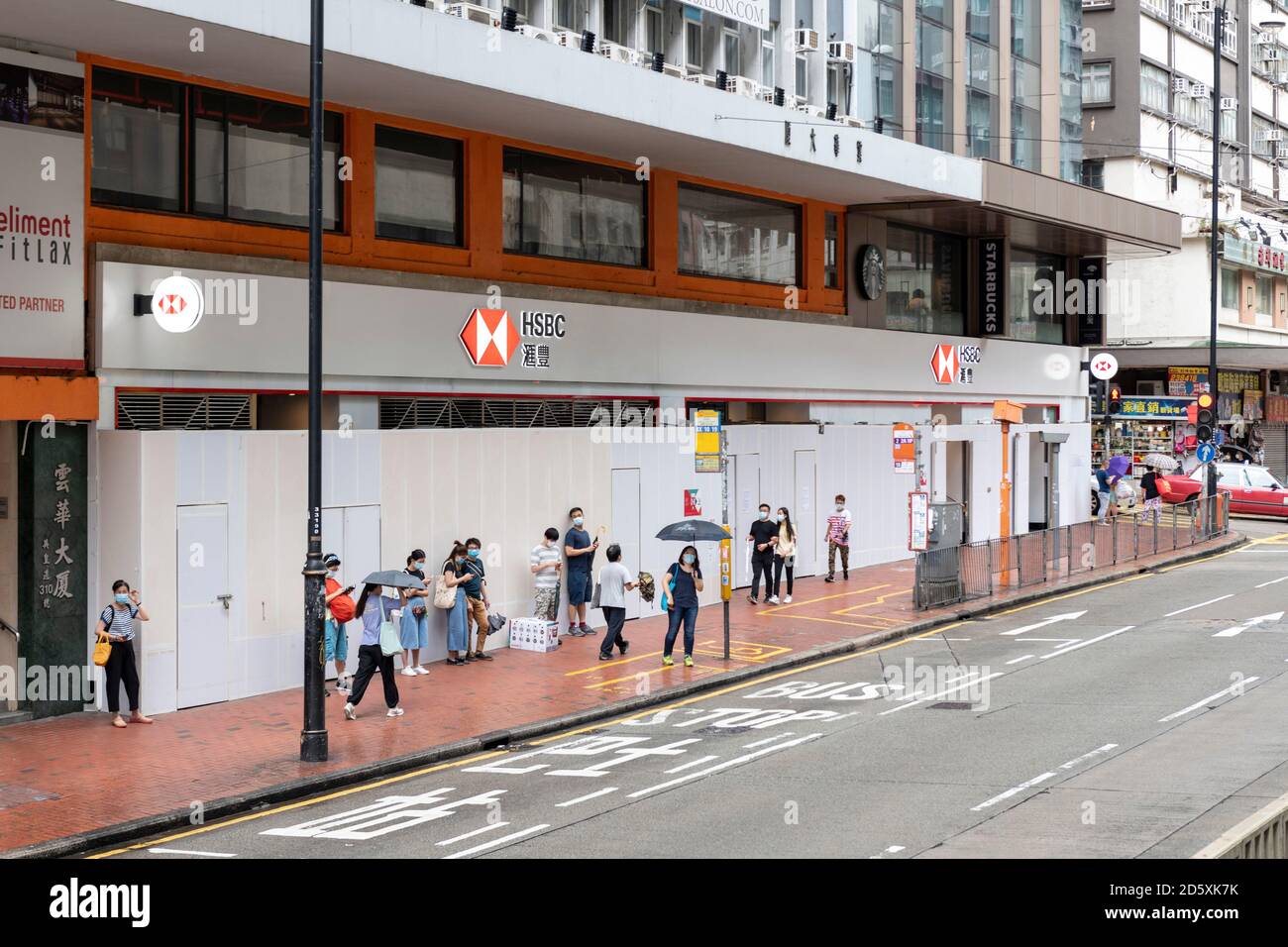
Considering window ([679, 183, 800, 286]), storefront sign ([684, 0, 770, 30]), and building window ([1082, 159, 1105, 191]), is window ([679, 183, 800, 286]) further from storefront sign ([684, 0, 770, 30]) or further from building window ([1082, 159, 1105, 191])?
building window ([1082, 159, 1105, 191])

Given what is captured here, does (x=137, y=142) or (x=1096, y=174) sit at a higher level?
(x=1096, y=174)

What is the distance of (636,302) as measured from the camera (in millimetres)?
26547

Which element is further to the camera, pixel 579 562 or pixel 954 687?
pixel 579 562

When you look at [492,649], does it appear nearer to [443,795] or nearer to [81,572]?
[81,572]

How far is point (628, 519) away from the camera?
25219 mm

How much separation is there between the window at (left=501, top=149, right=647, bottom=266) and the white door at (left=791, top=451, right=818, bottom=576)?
225 inches

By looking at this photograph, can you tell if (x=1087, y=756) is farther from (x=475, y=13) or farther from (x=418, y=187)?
(x=475, y=13)

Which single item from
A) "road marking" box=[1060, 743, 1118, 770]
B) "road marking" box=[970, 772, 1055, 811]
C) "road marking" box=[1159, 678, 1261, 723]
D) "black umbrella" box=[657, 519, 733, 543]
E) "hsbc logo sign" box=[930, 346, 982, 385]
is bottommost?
"road marking" box=[970, 772, 1055, 811]

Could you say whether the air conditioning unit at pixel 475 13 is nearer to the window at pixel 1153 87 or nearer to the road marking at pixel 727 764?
the road marking at pixel 727 764

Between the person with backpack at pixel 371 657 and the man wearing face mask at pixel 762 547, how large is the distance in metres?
10.0

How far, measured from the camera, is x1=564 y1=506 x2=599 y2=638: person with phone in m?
23.3

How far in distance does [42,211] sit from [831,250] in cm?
1928

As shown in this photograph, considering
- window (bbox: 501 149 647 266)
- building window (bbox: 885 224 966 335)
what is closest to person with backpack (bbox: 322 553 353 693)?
window (bbox: 501 149 647 266)

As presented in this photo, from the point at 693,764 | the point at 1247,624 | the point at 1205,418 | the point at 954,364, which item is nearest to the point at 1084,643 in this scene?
the point at 1247,624
